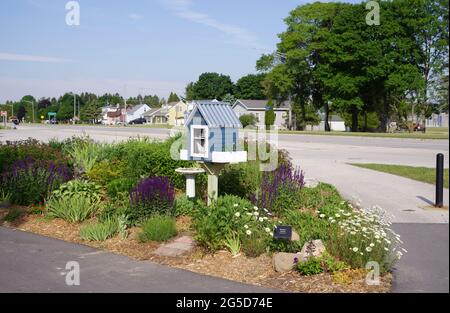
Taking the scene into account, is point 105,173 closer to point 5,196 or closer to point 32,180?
point 32,180

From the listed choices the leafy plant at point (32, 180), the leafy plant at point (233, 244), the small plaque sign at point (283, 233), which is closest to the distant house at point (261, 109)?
the leafy plant at point (32, 180)

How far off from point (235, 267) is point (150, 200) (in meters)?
2.72

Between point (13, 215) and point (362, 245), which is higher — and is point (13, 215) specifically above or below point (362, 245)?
below

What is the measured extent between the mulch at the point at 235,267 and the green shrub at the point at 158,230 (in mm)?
110

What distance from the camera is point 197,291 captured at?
631 centimetres

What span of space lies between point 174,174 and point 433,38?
46447 mm

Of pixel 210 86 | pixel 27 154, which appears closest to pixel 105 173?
pixel 27 154

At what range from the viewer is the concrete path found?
Result: 643cm

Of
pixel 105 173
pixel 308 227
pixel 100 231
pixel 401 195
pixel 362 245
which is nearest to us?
pixel 362 245

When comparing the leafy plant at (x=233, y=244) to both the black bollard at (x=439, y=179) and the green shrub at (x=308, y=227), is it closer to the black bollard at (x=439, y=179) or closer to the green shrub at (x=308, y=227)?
the green shrub at (x=308, y=227)

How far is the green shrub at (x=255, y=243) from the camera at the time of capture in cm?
754

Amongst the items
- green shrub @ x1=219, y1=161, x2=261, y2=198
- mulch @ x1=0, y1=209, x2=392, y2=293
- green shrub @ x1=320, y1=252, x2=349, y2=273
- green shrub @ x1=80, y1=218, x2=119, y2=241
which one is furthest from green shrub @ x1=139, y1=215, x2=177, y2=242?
green shrub @ x1=320, y1=252, x2=349, y2=273

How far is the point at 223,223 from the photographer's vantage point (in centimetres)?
784
